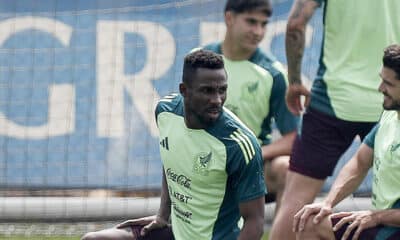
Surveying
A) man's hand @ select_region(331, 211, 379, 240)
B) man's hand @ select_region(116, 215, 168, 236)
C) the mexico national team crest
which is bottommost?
man's hand @ select_region(116, 215, 168, 236)

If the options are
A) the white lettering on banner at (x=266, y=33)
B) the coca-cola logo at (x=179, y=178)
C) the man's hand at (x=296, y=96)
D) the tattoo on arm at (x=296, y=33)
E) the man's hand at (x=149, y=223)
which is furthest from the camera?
the white lettering on banner at (x=266, y=33)

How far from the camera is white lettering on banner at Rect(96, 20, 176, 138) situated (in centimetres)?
980

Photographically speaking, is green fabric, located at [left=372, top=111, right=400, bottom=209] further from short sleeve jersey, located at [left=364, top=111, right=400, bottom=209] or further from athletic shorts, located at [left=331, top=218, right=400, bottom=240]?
athletic shorts, located at [left=331, top=218, right=400, bottom=240]

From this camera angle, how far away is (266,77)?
8.33 metres

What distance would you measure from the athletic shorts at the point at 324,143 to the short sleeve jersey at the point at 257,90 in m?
1.00

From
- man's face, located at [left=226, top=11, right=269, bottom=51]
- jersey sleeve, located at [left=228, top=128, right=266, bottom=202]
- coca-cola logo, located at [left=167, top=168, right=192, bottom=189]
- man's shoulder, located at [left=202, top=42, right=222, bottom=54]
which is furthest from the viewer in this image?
man's shoulder, located at [left=202, top=42, right=222, bottom=54]

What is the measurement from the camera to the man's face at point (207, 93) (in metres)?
6.14

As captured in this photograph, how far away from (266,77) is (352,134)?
1.16 m

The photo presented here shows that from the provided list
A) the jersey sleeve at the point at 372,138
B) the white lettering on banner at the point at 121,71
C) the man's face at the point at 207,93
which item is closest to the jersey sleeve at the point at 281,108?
the white lettering on banner at the point at 121,71

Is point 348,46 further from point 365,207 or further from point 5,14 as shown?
point 5,14

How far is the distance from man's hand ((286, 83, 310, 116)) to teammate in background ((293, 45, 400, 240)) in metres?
0.96

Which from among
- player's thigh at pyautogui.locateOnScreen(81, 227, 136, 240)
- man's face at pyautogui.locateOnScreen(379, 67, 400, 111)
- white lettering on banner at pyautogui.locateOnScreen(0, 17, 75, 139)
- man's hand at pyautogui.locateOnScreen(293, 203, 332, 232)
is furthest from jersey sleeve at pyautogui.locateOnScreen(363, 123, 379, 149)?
white lettering on banner at pyautogui.locateOnScreen(0, 17, 75, 139)

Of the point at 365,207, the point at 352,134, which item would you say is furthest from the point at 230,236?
the point at 365,207

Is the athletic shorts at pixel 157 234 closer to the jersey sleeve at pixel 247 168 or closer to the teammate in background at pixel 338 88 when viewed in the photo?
the jersey sleeve at pixel 247 168
